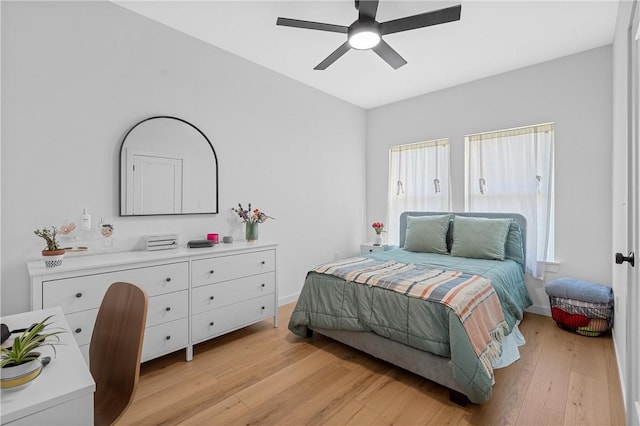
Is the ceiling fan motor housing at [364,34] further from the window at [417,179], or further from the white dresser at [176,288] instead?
the window at [417,179]

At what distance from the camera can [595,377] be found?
6.94 ft

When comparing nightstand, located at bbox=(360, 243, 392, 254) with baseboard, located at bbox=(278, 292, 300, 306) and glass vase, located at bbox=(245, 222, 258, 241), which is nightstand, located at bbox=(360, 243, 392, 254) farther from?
glass vase, located at bbox=(245, 222, 258, 241)

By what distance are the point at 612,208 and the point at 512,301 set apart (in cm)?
140

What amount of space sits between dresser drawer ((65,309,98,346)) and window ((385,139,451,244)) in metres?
3.72

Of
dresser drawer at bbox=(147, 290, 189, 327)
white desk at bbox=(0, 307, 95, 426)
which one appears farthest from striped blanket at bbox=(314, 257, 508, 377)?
white desk at bbox=(0, 307, 95, 426)

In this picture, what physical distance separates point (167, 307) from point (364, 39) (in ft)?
8.13

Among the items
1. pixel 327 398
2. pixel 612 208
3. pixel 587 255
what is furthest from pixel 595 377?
pixel 327 398

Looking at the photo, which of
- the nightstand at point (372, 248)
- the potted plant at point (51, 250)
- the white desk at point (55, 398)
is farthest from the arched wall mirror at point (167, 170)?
the nightstand at point (372, 248)

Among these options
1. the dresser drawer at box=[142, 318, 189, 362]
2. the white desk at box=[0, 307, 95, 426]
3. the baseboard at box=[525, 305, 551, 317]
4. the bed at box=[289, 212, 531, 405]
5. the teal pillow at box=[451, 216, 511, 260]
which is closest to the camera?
the white desk at box=[0, 307, 95, 426]

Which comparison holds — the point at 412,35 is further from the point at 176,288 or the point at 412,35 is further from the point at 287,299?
the point at 287,299

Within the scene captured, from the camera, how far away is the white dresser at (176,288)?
1.88 m

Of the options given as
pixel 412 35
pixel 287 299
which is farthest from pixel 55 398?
pixel 412 35

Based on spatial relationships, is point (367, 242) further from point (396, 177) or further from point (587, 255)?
point (587, 255)

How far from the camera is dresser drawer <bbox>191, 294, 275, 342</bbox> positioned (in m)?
2.48
